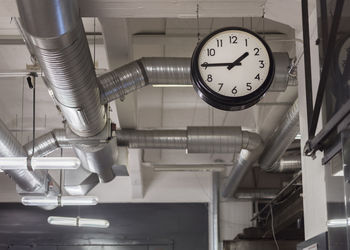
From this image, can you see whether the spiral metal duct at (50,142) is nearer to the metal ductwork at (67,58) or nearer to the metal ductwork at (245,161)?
the metal ductwork at (67,58)

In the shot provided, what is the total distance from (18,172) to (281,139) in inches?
162

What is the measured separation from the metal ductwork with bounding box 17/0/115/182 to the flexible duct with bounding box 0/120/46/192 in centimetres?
127

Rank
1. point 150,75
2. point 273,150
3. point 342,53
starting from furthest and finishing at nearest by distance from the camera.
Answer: point 273,150 → point 150,75 → point 342,53

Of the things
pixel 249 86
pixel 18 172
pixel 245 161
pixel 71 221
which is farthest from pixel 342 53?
pixel 71 221

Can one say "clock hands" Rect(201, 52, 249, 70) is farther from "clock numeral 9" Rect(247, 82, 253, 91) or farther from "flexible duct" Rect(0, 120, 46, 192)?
"flexible duct" Rect(0, 120, 46, 192)

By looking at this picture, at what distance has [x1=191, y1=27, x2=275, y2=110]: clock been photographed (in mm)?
4141

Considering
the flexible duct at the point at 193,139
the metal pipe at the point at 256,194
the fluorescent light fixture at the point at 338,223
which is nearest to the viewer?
the fluorescent light fixture at the point at 338,223

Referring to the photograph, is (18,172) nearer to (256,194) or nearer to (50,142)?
(50,142)

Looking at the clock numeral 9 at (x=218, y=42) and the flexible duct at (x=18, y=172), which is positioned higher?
the flexible duct at (x=18, y=172)

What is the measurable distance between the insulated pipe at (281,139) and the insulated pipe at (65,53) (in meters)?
2.69

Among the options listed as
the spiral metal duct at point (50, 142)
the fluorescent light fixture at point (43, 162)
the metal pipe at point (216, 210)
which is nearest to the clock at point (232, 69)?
the fluorescent light fixture at point (43, 162)

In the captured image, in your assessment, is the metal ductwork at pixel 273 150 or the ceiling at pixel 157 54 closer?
the ceiling at pixel 157 54

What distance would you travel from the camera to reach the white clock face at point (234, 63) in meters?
4.18

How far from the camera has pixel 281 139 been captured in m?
8.67
